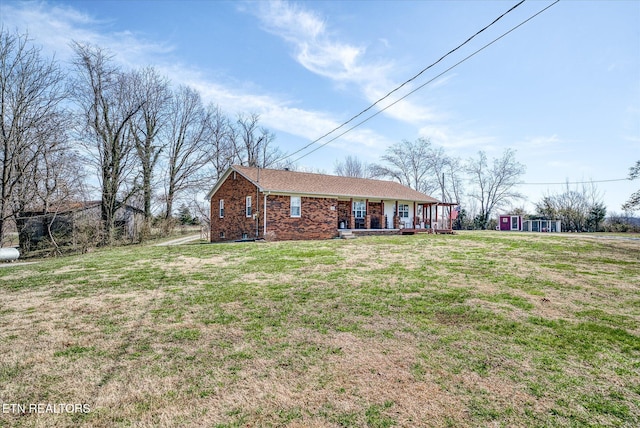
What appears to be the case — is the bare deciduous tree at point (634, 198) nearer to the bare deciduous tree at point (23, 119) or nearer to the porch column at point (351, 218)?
the porch column at point (351, 218)

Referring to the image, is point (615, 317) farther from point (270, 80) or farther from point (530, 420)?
point (270, 80)

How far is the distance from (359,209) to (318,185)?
3.67m

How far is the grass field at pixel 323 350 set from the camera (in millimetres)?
2875

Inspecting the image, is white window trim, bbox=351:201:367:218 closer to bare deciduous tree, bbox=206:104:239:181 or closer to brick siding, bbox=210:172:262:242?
brick siding, bbox=210:172:262:242

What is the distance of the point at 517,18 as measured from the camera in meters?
7.01

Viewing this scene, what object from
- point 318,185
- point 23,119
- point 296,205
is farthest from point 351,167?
point 23,119

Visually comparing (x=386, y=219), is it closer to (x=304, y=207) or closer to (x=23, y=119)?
(x=304, y=207)

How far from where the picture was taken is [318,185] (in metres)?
21.5

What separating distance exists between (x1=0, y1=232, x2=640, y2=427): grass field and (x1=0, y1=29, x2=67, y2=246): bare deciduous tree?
12376 millimetres

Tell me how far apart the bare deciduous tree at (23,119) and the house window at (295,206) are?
13.6 metres

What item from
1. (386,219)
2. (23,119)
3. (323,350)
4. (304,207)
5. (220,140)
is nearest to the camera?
(323,350)

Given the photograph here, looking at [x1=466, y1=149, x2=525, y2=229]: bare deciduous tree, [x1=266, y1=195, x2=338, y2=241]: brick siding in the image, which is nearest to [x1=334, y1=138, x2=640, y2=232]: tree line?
[x1=466, y1=149, x2=525, y2=229]: bare deciduous tree

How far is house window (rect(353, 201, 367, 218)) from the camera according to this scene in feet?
74.6

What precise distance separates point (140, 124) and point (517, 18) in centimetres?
2961
